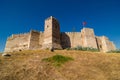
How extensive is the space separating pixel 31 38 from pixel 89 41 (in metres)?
14.3

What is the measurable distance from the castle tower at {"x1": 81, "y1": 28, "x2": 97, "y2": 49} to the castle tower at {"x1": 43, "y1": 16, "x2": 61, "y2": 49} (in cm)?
757

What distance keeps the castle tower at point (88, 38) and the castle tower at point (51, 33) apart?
7567 mm

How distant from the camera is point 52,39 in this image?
2544 centimetres

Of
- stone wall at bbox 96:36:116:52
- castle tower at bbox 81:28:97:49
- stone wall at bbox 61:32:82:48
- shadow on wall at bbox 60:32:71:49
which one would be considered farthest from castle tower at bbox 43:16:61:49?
stone wall at bbox 96:36:116:52

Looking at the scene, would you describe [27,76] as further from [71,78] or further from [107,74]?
[107,74]

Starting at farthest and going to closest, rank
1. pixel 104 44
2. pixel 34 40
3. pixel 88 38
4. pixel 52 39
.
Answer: pixel 104 44 → pixel 88 38 → pixel 34 40 → pixel 52 39

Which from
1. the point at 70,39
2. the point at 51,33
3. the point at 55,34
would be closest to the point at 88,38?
the point at 70,39

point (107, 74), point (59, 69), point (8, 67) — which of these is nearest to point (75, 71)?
point (59, 69)

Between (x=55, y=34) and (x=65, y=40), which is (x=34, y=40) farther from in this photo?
(x=65, y=40)

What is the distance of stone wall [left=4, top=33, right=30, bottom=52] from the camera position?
1159 inches

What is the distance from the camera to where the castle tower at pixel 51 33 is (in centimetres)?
2560

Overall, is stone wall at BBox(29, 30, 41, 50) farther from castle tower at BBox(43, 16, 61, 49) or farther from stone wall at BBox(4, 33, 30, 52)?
castle tower at BBox(43, 16, 61, 49)

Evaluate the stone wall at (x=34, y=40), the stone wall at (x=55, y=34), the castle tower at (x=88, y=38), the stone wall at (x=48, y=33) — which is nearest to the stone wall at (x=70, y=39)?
the castle tower at (x=88, y=38)

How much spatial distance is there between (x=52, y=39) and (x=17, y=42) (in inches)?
409
